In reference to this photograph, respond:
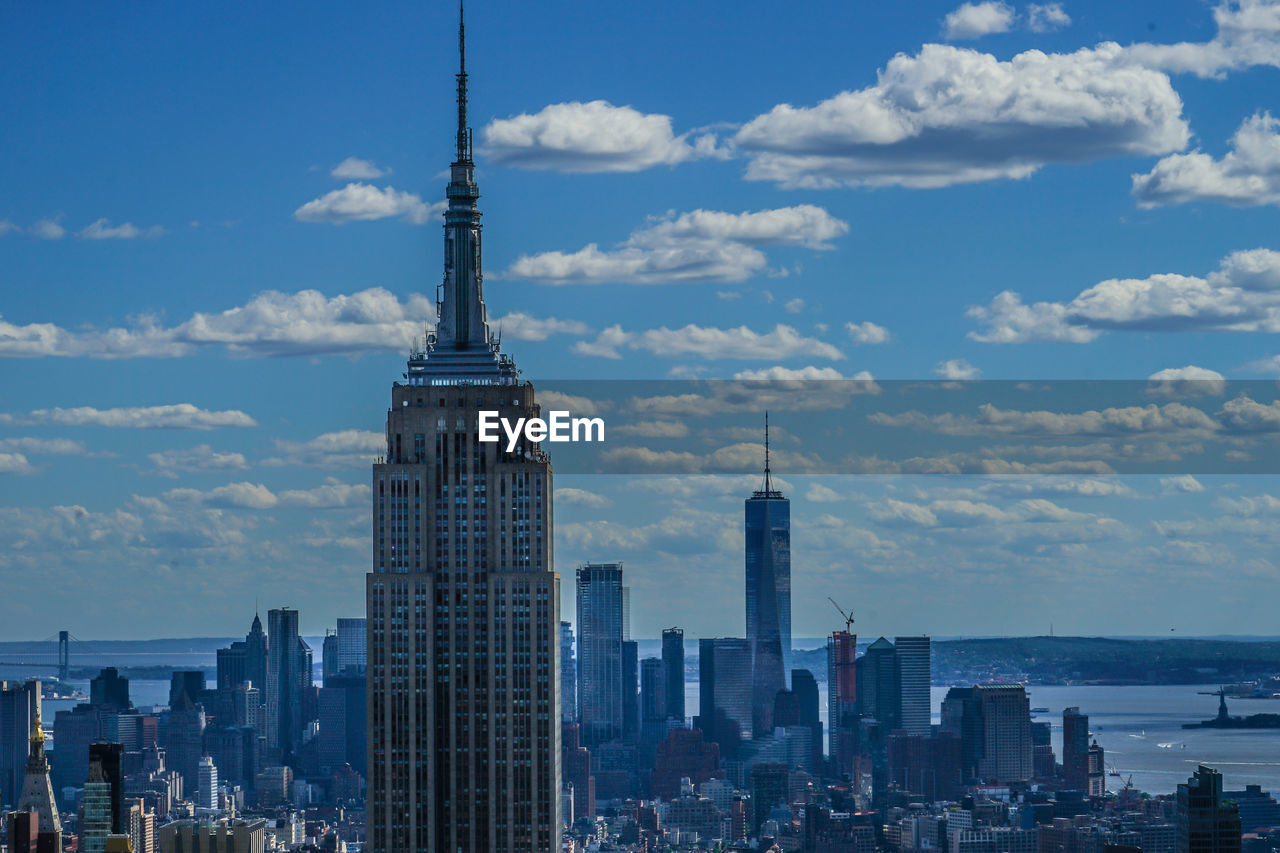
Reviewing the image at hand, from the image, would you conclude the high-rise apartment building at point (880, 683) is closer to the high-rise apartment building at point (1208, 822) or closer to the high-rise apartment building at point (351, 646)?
the high-rise apartment building at point (351, 646)

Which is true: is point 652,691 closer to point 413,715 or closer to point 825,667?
point 825,667

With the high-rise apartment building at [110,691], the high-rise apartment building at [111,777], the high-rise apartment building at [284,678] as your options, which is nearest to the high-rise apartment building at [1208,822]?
the high-rise apartment building at [111,777]

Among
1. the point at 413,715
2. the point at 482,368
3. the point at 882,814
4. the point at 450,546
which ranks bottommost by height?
the point at 882,814

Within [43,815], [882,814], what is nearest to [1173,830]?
[882,814]

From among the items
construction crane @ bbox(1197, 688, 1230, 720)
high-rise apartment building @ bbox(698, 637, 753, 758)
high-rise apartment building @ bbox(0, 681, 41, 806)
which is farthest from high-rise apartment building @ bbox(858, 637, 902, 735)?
high-rise apartment building @ bbox(0, 681, 41, 806)

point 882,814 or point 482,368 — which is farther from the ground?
point 482,368

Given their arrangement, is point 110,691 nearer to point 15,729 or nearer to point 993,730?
point 15,729

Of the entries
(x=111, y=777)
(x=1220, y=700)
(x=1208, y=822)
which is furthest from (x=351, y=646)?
(x=1220, y=700)

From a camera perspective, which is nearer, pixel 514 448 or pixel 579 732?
pixel 514 448
